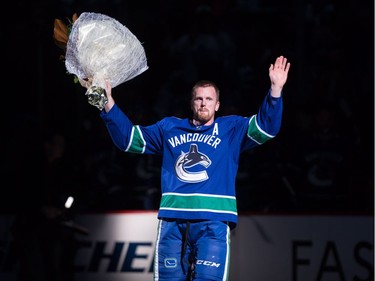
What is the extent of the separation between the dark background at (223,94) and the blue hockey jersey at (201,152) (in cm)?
309

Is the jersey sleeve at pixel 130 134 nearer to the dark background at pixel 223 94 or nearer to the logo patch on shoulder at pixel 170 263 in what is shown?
the logo patch on shoulder at pixel 170 263

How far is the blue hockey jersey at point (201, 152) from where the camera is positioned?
7.62 m

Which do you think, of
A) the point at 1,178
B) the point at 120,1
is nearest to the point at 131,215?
the point at 1,178

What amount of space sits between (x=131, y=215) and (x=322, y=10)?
3.81 meters

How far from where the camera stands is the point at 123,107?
12.7 meters

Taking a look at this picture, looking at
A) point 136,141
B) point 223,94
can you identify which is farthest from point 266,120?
point 223,94

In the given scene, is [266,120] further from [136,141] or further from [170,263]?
[170,263]

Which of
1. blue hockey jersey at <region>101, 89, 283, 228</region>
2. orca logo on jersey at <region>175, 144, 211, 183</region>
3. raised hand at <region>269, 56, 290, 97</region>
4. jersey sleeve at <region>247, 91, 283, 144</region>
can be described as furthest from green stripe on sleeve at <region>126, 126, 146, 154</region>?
raised hand at <region>269, 56, 290, 97</region>

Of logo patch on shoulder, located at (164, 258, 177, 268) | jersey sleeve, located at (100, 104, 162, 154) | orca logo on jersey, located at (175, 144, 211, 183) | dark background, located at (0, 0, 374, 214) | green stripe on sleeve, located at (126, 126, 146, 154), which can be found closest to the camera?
logo patch on shoulder, located at (164, 258, 177, 268)

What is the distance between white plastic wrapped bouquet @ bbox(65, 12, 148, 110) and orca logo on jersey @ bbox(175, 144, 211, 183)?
72cm

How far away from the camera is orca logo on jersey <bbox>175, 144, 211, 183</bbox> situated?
7.67 metres

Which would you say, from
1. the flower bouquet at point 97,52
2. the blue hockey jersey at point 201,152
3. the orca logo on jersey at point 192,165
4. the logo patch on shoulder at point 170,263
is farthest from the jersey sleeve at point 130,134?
the logo patch on shoulder at point 170,263

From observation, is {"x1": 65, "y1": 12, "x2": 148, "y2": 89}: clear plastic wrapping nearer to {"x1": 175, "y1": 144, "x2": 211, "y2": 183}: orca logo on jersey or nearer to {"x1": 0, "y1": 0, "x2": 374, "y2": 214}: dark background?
{"x1": 175, "y1": 144, "x2": 211, "y2": 183}: orca logo on jersey

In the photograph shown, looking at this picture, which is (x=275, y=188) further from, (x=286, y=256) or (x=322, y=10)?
(x=322, y=10)
